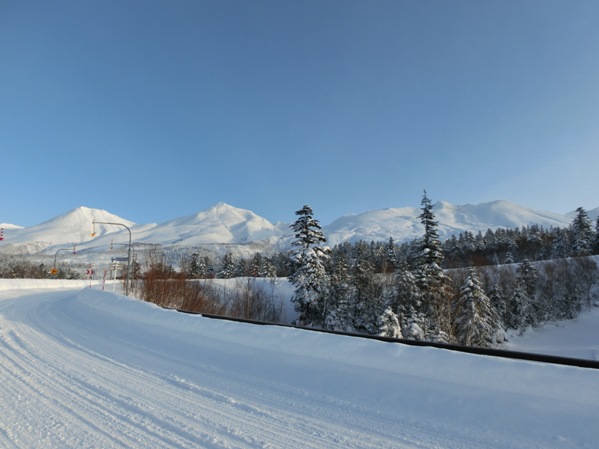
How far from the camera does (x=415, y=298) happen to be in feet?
112

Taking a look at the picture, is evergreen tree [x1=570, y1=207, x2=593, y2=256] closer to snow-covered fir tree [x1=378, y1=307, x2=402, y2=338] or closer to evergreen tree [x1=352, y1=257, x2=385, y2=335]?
evergreen tree [x1=352, y1=257, x2=385, y2=335]

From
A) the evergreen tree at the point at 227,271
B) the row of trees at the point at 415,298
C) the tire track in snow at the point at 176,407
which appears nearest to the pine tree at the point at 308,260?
the row of trees at the point at 415,298

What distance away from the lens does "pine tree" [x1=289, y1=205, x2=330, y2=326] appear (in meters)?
35.6

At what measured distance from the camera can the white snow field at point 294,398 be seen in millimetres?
3523

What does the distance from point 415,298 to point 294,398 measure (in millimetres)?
32108

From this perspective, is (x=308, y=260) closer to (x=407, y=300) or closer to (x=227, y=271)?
(x=407, y=300)

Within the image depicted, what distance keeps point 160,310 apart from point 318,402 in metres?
8.56

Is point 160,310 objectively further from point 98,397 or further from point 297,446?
point 297,446

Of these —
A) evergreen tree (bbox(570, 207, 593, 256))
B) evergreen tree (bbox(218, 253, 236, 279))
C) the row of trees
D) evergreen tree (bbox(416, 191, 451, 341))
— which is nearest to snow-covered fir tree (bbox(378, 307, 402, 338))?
the row of trees

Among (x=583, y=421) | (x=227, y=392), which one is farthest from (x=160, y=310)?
(x=583, y=421)

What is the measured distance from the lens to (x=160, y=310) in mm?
11477

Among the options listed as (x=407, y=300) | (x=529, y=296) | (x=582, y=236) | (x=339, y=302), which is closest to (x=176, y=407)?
(x=407, y=300)

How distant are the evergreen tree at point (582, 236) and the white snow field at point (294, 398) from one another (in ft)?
277

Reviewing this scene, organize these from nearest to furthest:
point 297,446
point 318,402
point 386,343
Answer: point 297,446 → point 318,402 → point 386,343
